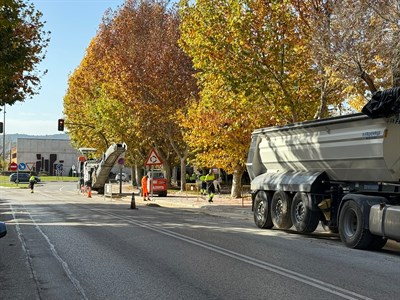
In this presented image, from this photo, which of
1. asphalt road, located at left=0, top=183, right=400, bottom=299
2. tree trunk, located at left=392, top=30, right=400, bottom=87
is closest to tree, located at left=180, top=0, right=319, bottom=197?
tree trunk, located at left=392, top=30, right=400, bottom=87

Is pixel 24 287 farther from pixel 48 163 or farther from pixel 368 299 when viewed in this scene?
pixel 48 163

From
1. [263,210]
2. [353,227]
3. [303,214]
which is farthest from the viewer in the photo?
[263,210]

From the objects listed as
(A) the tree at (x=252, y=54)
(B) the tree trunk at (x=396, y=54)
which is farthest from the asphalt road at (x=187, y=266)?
(A) the tree at (x=252, y=54)

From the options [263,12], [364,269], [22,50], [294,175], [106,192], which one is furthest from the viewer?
[106,192]

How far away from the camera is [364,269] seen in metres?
9.27

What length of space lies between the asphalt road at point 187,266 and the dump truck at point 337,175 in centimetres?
59

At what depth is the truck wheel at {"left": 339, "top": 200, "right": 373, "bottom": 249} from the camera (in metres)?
11.8

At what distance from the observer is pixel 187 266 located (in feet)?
30.5

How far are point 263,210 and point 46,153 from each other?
120m

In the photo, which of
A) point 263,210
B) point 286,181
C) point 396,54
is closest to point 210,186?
point 263,210

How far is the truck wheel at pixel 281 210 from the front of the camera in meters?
15.2

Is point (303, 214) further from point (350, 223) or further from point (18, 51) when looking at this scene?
point (18, 51)

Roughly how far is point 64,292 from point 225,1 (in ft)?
57.7

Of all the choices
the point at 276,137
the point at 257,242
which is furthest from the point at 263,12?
the point at 257,242
